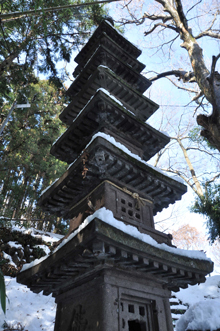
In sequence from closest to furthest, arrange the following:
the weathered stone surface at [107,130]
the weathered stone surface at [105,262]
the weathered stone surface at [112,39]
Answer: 1. the weathered stone surface at [105,262]
2. the weathered stone surface at [107,130]
3. the weathered stone surface at [112,39]

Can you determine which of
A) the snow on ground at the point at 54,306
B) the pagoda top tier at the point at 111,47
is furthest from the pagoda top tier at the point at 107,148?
the snow on ground at the point at 54,306

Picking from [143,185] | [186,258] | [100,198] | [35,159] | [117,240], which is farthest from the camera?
[35,159]

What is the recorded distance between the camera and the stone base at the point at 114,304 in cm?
452

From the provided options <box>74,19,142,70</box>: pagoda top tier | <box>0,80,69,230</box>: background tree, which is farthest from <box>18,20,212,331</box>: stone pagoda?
<box>0,80,69,230</box>: background tree

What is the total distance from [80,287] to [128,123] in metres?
4.97

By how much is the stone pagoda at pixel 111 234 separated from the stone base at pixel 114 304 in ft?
0.06

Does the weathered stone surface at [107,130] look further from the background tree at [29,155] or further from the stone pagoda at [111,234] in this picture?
the background tree at [29,155]

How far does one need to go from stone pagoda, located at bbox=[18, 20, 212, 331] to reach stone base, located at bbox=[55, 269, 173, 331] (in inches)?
0.7

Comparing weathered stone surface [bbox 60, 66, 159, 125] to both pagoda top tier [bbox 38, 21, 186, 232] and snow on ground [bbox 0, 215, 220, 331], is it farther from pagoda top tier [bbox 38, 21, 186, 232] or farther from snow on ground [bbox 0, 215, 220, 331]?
snow on ground [bbox 0, 215, 220, 331]

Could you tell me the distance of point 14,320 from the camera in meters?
9.59

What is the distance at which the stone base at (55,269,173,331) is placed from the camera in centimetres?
452

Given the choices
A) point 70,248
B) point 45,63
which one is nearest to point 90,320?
point 70,248

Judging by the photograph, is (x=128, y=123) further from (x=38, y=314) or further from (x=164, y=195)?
(x=38, y=314)

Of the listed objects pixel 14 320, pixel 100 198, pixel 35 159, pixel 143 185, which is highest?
pixel 35 159
